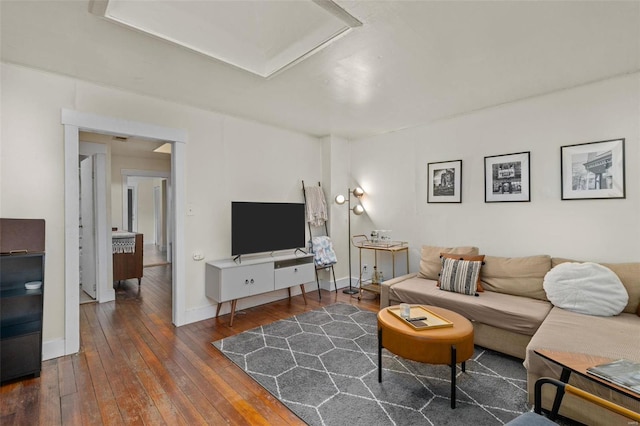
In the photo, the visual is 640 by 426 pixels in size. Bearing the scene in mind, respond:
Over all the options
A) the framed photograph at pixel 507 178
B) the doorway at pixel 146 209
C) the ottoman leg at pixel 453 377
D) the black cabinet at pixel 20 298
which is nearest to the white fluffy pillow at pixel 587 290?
the framed photograph at pixel 507 178

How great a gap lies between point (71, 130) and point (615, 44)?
14.9 ft

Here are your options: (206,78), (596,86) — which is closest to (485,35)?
(596,86)

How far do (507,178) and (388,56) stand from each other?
2.14m

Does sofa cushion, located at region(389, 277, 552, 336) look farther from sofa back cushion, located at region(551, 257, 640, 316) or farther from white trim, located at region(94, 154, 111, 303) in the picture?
white trim, located at region(94, 154, 111, 303)

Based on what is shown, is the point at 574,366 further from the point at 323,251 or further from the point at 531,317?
the point at 323,251

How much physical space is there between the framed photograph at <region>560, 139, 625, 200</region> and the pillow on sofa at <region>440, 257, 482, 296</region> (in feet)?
3.79

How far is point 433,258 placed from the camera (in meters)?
3.78

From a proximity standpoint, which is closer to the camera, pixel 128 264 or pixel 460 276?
pixel 460 276

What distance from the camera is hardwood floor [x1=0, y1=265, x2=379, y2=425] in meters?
1.92

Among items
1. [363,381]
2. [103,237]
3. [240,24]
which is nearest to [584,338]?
[363,381]

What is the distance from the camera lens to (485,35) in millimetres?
2104

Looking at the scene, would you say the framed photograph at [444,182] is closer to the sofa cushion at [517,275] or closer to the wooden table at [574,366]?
the sofa cushion at [517,275]

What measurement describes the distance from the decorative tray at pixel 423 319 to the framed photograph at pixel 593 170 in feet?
6.42

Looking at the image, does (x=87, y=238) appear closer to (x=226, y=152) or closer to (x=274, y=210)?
(x=226, y=152)
